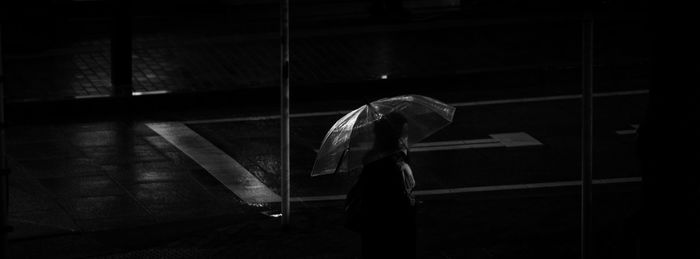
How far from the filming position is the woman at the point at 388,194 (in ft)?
26.9

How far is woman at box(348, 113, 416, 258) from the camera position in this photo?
821cm

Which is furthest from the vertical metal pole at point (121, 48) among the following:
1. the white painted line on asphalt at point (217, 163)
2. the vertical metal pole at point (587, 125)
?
the vertical metal pole at point (587, 125)

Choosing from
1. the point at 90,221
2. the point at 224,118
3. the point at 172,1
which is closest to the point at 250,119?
the point at 224,118

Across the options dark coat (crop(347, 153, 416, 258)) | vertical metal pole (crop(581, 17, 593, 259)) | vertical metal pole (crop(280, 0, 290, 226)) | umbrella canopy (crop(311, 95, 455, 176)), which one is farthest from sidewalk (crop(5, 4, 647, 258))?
dark coat (crop(347, 153, 416, 258))

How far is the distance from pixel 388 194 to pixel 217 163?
568 cm

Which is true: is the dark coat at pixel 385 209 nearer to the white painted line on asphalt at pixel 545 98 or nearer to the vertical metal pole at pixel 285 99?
the vertical metal pole at pixel 285 99

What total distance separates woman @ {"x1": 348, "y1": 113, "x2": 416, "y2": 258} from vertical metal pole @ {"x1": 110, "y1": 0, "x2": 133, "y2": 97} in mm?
8983

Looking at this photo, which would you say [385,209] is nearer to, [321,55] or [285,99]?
[285,99]

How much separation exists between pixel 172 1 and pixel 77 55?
13.0 feet

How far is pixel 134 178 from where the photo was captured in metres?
13.1

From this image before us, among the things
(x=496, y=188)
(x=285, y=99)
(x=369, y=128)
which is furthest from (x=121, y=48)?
(x=369, y=128)

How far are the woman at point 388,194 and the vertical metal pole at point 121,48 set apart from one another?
8.98 meters

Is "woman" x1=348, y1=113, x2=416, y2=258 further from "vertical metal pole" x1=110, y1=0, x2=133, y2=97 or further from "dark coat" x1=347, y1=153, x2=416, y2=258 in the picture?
"vertical metal pole" x1=110, y1=0, x2=133, y2=97

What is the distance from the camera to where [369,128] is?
327 inches
